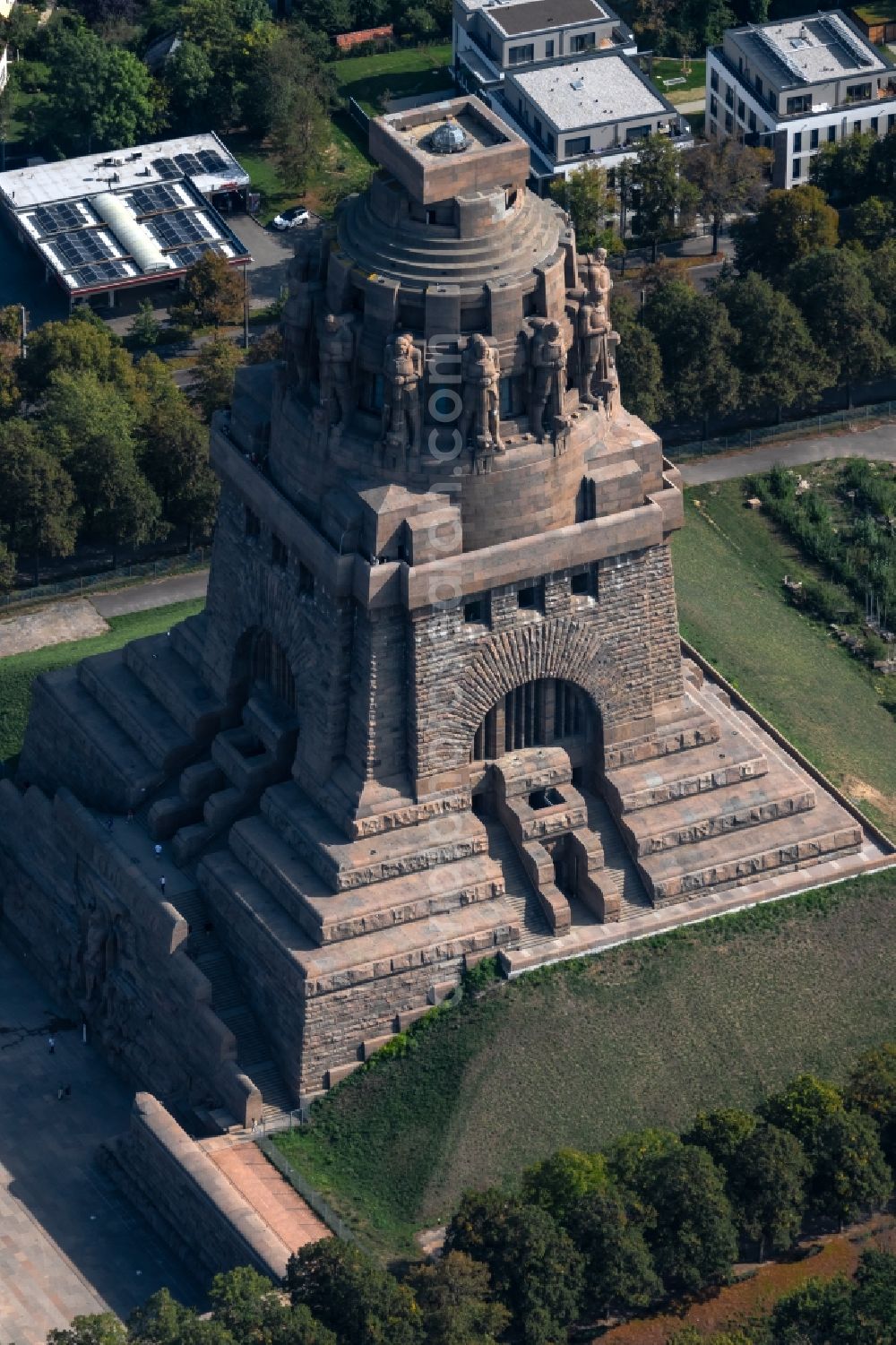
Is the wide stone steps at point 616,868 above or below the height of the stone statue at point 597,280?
below

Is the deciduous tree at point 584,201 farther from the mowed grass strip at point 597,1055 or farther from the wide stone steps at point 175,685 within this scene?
the mowed grass strip at point 597,1055

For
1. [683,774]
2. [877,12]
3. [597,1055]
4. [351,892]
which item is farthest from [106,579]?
[877,12]

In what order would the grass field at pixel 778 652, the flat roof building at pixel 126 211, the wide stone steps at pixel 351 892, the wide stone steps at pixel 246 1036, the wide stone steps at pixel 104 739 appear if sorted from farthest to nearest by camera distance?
1. the flat roof building at pixel 126 211
2. the grass field at pixel 778 652
3. the wide stone steps at pixel 104 739
4. the wide stone steps at pixel 246 1036
5. the wide stone steps at pixel 351 892

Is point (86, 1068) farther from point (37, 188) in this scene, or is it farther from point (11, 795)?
point (37, 188)

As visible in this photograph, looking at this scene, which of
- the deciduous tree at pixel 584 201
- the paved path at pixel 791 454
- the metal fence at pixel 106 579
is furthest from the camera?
the deciduous tree at pixel 584 201

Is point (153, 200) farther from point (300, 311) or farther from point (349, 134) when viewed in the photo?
point (300, 311)

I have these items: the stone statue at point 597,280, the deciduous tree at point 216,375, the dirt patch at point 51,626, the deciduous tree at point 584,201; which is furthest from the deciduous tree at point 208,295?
the stone statue at point 597,280
